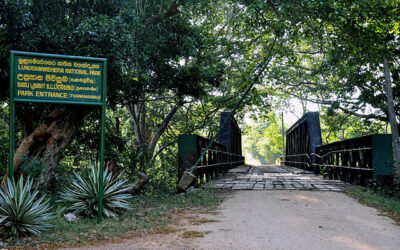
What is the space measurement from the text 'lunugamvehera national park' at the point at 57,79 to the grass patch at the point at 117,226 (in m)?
1.70

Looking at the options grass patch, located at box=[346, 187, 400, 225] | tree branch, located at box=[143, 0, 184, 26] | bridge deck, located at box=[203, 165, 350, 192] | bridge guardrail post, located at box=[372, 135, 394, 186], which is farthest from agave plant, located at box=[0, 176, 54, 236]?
bridge guardrail post, located at box=[372, 135, 394, 186]

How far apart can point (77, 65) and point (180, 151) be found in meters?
3.84

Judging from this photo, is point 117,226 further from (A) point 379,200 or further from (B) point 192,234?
(A) point 379,200

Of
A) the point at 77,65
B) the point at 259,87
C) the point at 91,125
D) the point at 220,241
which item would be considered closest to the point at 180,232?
the point at 220,241

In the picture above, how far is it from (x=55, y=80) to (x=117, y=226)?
2.14 meters

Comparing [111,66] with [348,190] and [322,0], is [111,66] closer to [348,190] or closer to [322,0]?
[322,0]

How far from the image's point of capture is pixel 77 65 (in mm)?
5137

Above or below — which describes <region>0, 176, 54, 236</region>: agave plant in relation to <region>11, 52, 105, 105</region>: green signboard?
below

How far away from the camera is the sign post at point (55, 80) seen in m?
4.86

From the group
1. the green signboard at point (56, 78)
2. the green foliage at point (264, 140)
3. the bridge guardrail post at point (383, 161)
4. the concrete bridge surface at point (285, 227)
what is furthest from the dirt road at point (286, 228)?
the green foliage at point (264, 140)

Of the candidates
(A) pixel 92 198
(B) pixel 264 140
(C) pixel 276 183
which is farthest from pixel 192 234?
(B) pixel 264 140

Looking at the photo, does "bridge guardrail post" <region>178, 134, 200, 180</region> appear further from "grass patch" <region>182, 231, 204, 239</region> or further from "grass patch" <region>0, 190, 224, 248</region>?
"grass patch" <region>182, 231, 204, 239</region>

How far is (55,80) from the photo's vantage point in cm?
502

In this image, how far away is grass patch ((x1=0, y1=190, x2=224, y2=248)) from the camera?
4.15 m
